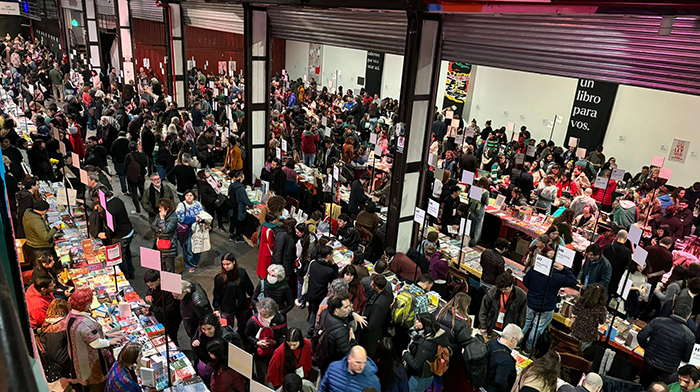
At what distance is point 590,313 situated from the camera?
5.82m

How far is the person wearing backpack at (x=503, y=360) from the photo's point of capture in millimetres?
4730

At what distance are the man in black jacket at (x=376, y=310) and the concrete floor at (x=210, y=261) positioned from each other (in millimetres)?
1902

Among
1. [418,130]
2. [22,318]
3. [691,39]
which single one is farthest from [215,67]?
[22,318]

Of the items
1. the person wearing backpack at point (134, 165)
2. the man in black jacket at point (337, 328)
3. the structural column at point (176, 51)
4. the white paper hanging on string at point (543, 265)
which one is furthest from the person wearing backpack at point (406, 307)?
the structural column at point (176, 51)

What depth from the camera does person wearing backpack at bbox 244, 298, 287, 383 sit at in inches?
194

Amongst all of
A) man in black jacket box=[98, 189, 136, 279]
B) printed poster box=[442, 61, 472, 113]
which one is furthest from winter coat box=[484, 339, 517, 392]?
printed poster box=[442, 61, 472, 113]

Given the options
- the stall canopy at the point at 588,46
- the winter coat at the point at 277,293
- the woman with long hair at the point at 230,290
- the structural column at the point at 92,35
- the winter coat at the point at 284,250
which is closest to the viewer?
the stall canopy at the point at 588,46

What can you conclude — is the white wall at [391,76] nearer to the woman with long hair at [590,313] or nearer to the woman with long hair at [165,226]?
the woman with long hair at [165,226]

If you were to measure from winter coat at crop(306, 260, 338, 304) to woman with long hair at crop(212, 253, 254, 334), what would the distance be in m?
0.77

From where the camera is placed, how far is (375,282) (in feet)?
18.0

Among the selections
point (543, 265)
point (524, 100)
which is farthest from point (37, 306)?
point (524, 100)

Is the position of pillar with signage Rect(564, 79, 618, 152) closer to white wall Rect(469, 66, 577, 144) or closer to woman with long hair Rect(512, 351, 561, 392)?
white wall Rect(469, 66, 577, 144)

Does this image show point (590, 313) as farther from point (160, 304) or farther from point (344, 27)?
point (344, 27)

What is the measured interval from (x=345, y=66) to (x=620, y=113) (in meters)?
12.9
